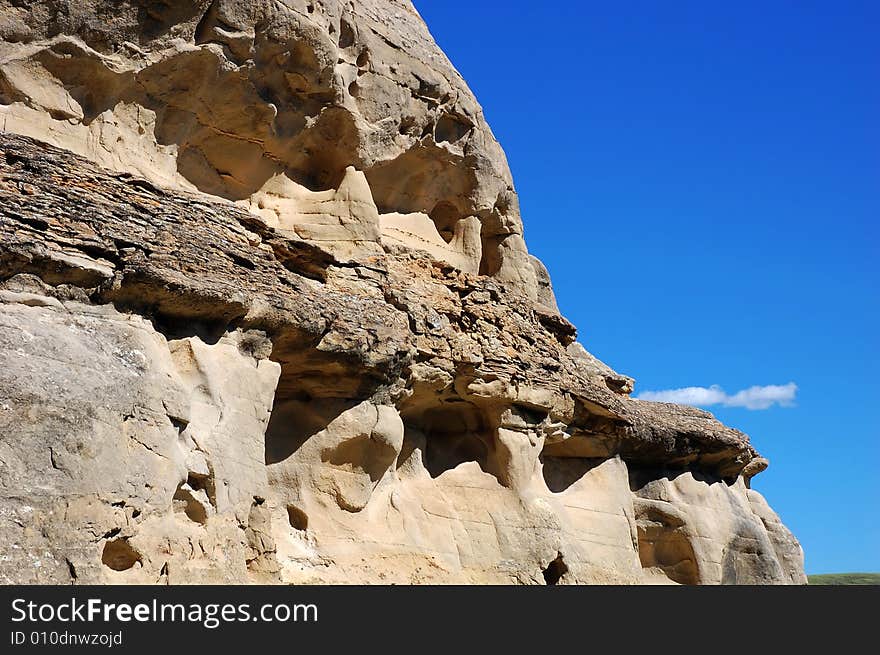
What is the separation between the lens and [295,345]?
40.6 ft

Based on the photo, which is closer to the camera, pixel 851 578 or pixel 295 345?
pixel 295 345

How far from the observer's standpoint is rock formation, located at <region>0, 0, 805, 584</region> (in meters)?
9.74

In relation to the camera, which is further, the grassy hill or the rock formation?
the grassy hill

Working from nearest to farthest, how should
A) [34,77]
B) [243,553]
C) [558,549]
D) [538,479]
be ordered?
[243,553] → [34,77] → [558,549] → [538,479]

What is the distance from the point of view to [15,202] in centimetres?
1026

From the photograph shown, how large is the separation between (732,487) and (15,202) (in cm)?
1371

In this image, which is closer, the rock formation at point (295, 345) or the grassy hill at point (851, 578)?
the rock formation at point (295, 345)

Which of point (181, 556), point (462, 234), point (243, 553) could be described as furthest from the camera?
point (462, 234)

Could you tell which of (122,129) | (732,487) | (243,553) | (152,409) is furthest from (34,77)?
(732,487)

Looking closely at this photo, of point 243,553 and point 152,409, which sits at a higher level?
point 152,409

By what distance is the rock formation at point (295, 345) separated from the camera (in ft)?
32.0

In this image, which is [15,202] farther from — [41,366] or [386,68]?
[386,68]

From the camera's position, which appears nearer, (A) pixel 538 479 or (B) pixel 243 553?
(B) pixel 243 553

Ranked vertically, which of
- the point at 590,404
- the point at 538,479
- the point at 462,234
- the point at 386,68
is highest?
the point at 386,68
